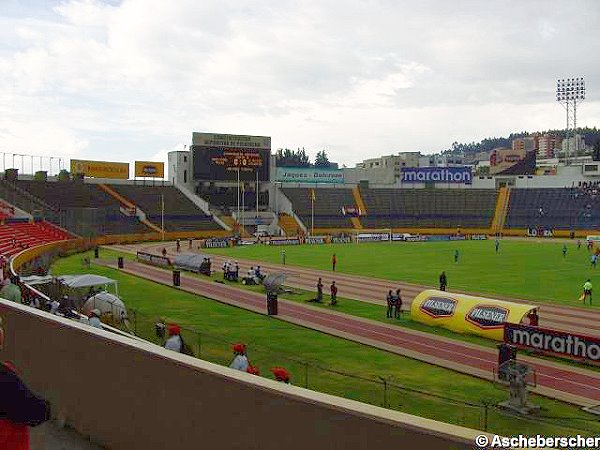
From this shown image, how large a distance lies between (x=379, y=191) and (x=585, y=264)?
5966cm

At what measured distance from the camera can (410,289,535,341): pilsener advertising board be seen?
2217cm

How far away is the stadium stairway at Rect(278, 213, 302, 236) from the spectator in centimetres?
8822

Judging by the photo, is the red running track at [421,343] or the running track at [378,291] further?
the running track at [378,291]

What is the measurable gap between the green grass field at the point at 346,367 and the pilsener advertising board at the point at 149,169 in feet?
245

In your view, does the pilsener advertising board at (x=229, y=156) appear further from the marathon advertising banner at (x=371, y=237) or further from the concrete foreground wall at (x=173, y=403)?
the concrete foreground wall at (x=173, y=403)

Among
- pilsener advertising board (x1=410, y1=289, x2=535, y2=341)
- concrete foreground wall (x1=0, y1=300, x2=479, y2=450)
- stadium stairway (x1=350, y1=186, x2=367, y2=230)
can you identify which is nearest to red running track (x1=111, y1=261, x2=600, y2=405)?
pilsener advertising board (x1=410, y1=289, x2=535, y2=341)

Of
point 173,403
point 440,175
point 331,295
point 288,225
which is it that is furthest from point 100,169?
point 173,403

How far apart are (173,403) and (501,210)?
103 m

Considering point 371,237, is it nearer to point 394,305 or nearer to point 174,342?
point 394,305

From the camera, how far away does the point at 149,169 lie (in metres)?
103

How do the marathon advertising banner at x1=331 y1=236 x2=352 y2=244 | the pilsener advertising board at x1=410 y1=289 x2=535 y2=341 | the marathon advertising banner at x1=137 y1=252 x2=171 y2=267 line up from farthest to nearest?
the marathon advertising banner at x1=331 y1=236 x2=352 y2=244
the marathon advertising banner at x1=137 y1=252 x2=171 y2=267
the pilsener advertising board at x1=410 y1=289 x2=535 y2=341

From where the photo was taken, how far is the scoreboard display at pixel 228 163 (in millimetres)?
93625

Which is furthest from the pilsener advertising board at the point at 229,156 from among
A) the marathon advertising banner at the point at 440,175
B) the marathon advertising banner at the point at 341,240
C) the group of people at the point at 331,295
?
the group of people at the point at 331,295

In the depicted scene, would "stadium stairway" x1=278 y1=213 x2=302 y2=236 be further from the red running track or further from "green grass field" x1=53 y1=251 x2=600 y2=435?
"green grass field" x1=53 y1=251 x2=600 y2=435
